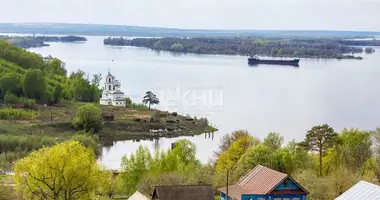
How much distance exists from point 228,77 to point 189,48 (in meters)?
89.0

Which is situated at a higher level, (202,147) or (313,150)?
(313,150)

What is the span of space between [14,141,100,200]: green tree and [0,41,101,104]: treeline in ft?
112

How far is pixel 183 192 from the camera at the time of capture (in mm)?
18828

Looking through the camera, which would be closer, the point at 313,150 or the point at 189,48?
the point at 313,150

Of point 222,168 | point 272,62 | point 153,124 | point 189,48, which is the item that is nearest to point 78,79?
point 153,124

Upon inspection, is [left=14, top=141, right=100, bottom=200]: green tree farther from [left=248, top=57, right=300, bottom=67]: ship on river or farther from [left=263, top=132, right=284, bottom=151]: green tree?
[left=248, top=57, right=300, bottom=67]: ship on river

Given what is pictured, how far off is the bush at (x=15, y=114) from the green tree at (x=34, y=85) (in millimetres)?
5042

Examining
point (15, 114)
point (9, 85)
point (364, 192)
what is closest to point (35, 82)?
point (9, 85)

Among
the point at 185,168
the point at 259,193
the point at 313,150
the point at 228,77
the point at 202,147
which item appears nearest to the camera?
the point at 259,193

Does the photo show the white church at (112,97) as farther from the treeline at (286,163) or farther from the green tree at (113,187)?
the green tree at (113,187)

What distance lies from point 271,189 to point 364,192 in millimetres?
4206

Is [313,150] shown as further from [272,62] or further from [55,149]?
[272,62]

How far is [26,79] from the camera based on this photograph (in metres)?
54.3

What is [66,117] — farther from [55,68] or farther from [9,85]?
[55,68]
